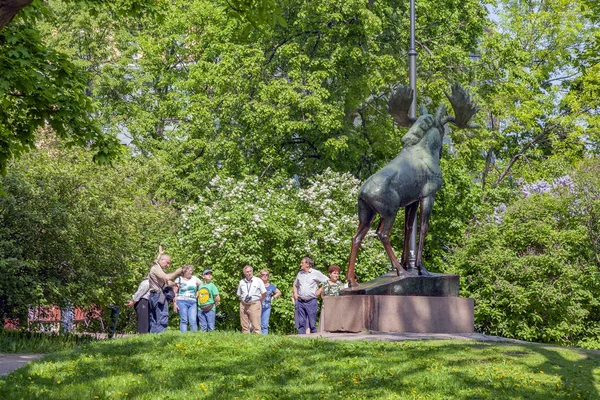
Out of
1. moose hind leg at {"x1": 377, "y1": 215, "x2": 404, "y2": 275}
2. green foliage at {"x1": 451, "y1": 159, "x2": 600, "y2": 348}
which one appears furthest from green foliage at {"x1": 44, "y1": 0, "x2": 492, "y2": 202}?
moose hind leg at {"x1": 377, "y1": 215, "x2": 404, "y2": 275}

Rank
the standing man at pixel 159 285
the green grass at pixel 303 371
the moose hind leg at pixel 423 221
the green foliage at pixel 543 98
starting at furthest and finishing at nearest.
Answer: the green foliage at pixel 543 98 < the standing man at pixel 159 285 < the moose hind leg at pixel 423 221 < the green grass at pixel 303 371

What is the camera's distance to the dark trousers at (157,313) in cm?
1794

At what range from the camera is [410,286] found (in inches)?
617

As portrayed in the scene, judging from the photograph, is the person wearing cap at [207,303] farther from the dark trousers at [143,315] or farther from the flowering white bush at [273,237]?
the flowering white bush at [273,237]

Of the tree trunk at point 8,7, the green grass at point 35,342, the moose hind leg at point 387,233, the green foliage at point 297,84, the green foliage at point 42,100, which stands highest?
the green foliage at point 297,84

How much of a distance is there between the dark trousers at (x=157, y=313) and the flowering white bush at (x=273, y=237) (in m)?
8.24

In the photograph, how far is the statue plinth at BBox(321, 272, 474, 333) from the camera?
1522 cm

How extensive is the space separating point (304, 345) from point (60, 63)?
6904 millimetres

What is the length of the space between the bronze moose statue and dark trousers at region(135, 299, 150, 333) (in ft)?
14.1

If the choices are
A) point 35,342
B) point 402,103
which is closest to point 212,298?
point 35,342

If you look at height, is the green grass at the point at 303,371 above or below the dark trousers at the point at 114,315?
below

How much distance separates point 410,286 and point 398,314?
65cm

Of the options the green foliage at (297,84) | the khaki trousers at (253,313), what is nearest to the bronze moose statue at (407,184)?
the khaki trousers at (253,313)

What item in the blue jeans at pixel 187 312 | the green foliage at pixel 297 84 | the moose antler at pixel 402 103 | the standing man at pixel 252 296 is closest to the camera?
the moose antler at pixel 402 103
